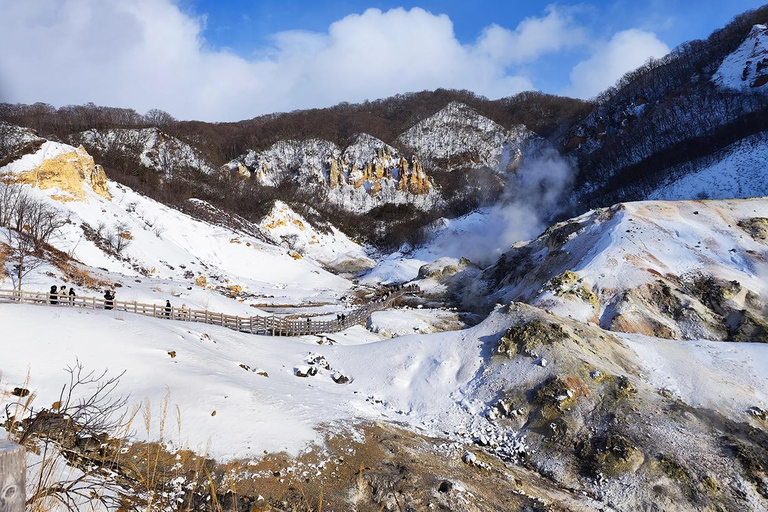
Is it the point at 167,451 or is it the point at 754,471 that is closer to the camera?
the point at 167,451

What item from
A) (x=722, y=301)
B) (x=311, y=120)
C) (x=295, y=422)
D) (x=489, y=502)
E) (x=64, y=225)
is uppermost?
(x=311, y=120)

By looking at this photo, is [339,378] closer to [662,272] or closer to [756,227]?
[662,272]

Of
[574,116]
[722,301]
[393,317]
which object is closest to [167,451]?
[393,317]

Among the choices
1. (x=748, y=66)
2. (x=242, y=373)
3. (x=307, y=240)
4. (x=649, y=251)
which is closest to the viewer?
(x=242, y=373)

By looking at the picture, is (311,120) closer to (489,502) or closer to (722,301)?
(722,301)

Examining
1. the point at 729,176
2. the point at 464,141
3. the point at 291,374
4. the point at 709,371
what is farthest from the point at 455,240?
the point at 291,374

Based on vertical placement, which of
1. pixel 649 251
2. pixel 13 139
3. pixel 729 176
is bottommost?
pixel 649 251

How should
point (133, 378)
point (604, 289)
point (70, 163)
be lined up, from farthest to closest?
point (70, 163) < point (604, 289) < point (133, 378)

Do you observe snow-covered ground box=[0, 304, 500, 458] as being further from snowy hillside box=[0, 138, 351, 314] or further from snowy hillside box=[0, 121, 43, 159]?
snowy hillside box=[0, 121, 43, 159]
